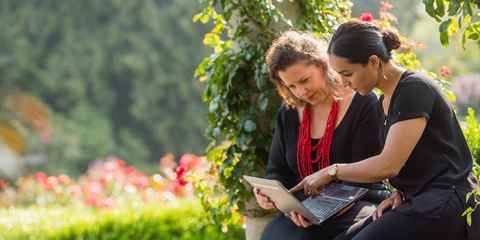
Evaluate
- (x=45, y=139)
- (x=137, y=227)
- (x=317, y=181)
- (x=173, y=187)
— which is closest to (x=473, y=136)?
(x=317, y=181)

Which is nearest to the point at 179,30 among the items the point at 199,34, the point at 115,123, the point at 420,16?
the point at 199,34

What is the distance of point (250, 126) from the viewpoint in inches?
85.0

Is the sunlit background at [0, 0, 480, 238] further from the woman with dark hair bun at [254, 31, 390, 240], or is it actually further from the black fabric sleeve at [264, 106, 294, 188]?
the woman with dark hair bun at [254, 31, 390, 240]

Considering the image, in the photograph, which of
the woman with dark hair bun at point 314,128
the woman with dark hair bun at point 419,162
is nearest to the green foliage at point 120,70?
the woman with dark hair bun at point 314,128

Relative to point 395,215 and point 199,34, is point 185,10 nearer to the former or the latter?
point 199,34

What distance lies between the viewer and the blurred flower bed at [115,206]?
3170 millimetres

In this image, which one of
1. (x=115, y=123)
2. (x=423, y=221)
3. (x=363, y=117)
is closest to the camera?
(x=423, y=221)

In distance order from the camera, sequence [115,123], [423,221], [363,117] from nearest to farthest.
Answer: [423,221] → [363,117] → [115,123]

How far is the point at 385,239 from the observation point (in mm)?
1188

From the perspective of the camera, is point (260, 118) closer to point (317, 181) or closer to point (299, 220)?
point (299, 220)

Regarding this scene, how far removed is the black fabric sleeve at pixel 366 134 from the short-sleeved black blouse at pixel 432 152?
41 cm

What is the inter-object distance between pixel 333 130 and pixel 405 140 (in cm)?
58

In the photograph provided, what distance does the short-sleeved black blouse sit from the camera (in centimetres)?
116

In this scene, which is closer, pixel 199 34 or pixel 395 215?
pixel 395 215
